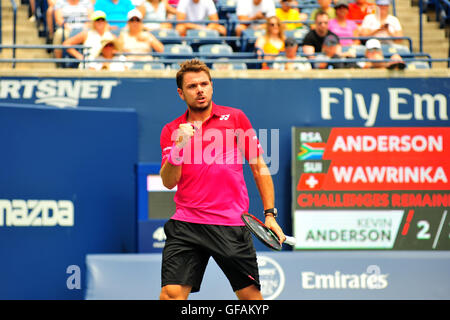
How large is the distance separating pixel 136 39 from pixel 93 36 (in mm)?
555

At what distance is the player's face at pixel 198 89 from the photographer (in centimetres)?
565

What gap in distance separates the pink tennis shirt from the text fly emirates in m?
4.21

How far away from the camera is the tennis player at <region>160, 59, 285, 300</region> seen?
561 cm

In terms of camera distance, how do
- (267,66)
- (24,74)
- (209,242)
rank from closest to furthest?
(209,242) < (24,74) < (267,66)

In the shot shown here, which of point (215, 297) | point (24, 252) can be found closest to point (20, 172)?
point (24, 252)

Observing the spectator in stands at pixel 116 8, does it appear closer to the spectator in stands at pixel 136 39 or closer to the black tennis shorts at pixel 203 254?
the spectator in stands at pixel 136 39

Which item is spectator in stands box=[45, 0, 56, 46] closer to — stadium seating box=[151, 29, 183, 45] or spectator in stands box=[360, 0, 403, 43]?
stadium seating box=[151, 29, 183, 45]

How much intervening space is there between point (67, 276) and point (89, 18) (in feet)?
13.0

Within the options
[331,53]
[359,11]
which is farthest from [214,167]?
[359,11]

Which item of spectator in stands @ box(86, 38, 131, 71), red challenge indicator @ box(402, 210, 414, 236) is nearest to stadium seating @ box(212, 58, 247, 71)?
spectator in stands @ box(86, 38, 131, 71)

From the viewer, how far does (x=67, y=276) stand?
30.0ft

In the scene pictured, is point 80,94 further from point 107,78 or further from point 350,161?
point 350,161

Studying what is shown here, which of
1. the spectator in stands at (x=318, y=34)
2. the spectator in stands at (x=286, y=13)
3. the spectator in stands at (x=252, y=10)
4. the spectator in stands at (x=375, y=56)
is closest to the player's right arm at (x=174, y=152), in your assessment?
the spectator in stands at (x=375, y=56)

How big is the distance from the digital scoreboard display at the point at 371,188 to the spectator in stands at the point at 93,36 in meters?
2.83
